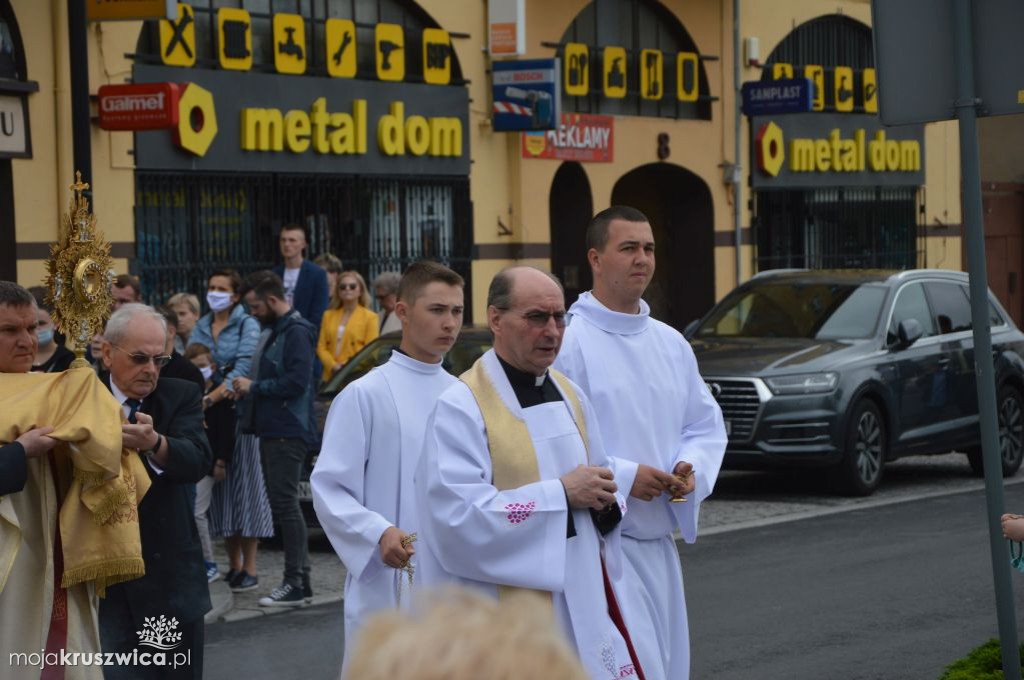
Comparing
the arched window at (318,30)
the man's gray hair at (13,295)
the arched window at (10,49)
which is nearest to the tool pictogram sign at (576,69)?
the arched window at (318,30)

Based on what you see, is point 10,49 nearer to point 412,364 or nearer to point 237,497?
point 237,497

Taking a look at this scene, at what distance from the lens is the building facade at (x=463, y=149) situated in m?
16.7

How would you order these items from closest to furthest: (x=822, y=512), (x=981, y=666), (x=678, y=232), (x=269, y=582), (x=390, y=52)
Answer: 1. (x=981, y=666)
2. (x=269, y=582)
3. (x=822, y=512)
4. (x=390, y=52)
5. (x=678, y=232)

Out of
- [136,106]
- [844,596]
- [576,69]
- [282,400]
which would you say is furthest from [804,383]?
[576,69]

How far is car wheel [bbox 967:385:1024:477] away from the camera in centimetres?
1567

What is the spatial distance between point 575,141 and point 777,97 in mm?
4054

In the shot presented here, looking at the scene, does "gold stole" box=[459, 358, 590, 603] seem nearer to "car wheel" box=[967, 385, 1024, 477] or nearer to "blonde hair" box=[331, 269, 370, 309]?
"blonde hair" box=[331, 269, 370, 309]

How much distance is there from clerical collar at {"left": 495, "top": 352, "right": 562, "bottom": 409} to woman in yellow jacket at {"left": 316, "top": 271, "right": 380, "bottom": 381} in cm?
887

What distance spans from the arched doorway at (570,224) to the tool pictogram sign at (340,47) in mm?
4304

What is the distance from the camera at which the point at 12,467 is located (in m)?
5.68

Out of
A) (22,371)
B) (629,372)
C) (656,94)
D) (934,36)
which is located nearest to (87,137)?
(22,371)

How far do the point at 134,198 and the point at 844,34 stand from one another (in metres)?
15.4

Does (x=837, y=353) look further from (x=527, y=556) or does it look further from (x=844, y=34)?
(x=844, y=34)

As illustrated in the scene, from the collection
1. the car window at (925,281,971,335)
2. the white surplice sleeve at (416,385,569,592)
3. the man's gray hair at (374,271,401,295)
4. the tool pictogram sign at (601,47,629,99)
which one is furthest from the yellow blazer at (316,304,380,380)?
the tool pictogram sign at (601,47,629,99)
